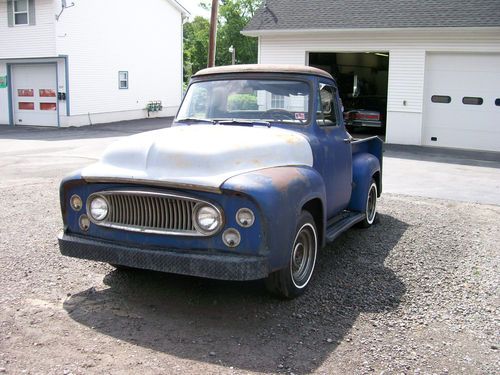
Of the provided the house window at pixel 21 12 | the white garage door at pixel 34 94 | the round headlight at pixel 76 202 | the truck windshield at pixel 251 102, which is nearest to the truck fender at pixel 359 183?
the truck windshield at pixel 251 102

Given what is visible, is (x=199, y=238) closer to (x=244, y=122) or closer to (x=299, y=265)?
(x=299, y=265)

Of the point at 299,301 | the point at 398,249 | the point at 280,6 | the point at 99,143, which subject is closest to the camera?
the point at 299,301

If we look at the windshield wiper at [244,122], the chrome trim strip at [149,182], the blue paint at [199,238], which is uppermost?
the windshield wiper at [244,122]

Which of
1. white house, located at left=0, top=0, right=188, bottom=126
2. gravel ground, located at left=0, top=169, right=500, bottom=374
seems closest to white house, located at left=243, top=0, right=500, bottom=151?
white house, located at left=0, top=0, right=188, bottom=126

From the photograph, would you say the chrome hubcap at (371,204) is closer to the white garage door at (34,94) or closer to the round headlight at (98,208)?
the round headlight at (98,208)

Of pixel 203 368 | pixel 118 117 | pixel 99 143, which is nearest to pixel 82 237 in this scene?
pixel 203 368

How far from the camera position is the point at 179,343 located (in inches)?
157

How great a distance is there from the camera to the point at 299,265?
491 cm

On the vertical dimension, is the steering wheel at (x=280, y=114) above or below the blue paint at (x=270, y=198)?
above

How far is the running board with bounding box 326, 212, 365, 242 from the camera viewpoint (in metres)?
5.48

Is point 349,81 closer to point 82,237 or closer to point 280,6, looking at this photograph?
point 280,6

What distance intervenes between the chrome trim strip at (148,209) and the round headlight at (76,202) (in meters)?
0.08

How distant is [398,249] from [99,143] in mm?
12333

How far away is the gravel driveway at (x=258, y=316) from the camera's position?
12.4ft
